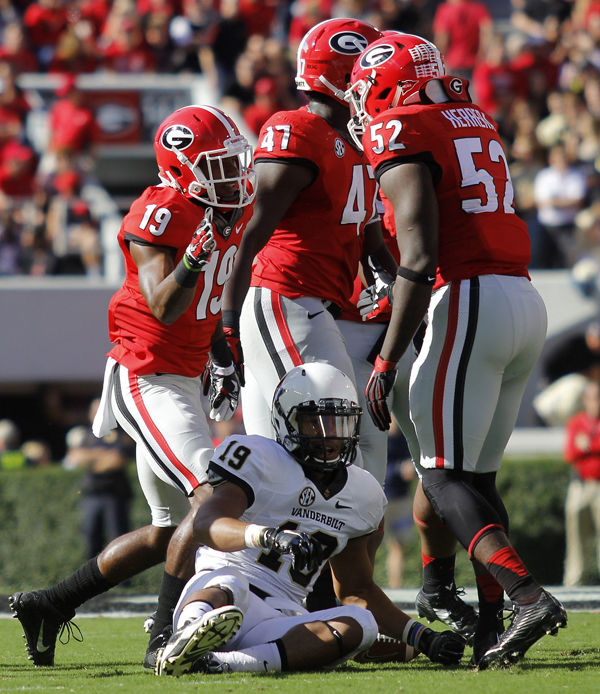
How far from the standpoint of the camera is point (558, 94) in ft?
44.2

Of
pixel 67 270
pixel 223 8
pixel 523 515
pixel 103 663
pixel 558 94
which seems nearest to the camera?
pixel 103 663

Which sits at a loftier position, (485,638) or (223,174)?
(223,174)

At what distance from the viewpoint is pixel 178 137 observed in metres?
4.90

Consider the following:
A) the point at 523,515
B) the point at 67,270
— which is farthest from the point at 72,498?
the point at 523,515

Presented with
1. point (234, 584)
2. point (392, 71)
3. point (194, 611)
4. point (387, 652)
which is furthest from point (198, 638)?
point (392, 71)

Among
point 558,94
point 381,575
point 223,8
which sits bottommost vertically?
point 381,575

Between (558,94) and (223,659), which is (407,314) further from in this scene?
(558,94)

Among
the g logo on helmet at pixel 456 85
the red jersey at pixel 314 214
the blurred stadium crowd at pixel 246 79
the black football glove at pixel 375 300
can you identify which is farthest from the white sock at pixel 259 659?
the blurred stadium crowd at pixel 246 79

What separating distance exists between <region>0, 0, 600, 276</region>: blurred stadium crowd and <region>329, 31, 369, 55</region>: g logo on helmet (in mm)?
6441

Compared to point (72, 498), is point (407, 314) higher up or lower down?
higher up

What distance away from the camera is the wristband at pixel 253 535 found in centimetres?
388

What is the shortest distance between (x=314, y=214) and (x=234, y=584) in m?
1.68

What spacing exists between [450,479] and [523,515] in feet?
19.2

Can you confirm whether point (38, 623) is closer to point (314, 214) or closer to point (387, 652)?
point (387, 652)
